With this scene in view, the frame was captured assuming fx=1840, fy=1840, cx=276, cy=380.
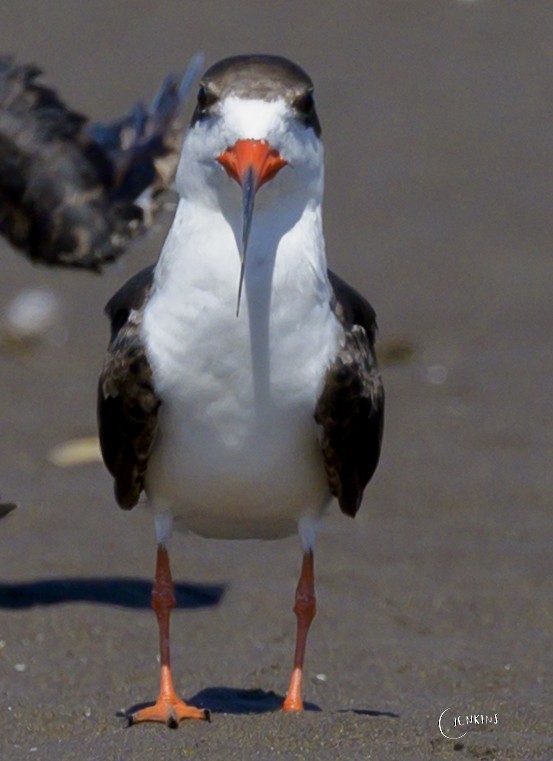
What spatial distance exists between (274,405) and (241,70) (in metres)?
0.98

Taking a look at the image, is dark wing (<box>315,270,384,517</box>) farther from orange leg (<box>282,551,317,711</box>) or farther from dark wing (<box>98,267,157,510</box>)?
dark wing (<box>98,267,157,510</box>)

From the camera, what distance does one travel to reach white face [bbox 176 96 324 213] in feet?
16.9

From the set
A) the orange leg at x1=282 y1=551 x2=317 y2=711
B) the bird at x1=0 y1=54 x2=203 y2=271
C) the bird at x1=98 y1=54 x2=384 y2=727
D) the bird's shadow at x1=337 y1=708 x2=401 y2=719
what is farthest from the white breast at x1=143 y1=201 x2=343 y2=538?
the bird at x1=0 y1=54 x2=203 y2=271

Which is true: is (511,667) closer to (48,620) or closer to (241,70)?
(48,620)

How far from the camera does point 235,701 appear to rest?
6.22 m

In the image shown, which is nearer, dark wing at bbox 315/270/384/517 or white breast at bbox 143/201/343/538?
white breast at bbox 143/201/343/538

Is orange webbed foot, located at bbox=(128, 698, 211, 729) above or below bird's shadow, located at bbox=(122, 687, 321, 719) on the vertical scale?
above

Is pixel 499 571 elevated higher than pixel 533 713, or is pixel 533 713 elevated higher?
pixel 533 713

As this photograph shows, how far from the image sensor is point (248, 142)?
16.6 ft

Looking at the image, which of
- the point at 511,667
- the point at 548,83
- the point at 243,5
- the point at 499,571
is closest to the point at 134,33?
the point at 243,5

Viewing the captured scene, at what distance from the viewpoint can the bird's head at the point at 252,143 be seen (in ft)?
16.7

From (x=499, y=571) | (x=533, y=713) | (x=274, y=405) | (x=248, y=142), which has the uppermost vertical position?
(x=248, y=142)

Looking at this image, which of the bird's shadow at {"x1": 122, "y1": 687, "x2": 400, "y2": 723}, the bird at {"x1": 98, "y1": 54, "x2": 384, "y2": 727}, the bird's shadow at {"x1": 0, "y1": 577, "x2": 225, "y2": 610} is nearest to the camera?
the bird at {"x1": 98, "y1": 54, "x2": 384, "y2": 727}

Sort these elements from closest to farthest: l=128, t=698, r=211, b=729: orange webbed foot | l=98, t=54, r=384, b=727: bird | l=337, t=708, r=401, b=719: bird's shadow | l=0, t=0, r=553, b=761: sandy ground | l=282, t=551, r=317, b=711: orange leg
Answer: l=98, t=54, r=384, b=727: bird < l=128, t=698, r=211, b=729: orange webbed foot < l=337, t=708, r=401, b=719: bird's shadow < l=282, t=551, r=317, b=711: orange leg < l=0, t=0, r=553, b=761: sandy ground
